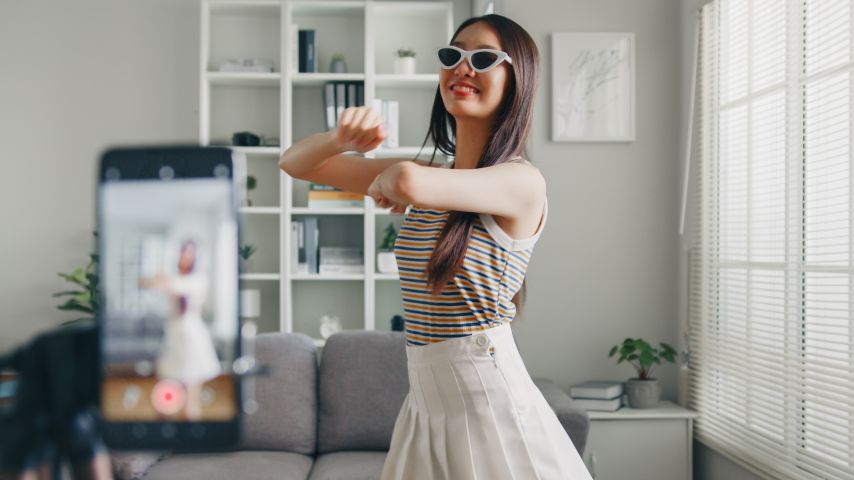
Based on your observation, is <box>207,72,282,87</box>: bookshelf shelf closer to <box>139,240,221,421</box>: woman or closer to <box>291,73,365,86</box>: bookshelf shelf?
<box>291,73,365,86</box>: bookshelf shelf

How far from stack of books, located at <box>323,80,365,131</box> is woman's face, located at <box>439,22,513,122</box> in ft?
9.78

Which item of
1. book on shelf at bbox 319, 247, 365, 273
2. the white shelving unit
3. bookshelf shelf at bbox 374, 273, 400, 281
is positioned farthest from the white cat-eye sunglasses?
the white shelving unit

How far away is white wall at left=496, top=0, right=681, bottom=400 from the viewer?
3426mm

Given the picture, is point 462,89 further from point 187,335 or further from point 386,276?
point 386,276

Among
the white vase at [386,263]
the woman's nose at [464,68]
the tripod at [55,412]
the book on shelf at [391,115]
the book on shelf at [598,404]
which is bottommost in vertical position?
the book on shelf at [598,404]

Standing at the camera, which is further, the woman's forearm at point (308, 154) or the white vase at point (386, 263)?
the white vase at point (386, 263)

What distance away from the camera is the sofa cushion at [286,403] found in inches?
116

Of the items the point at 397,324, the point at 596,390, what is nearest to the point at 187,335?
the point at 596,390

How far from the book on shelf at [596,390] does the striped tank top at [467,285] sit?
190 centimetres

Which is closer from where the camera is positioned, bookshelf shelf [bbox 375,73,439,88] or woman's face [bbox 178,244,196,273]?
woman's face [bbox 178,244,196,273]

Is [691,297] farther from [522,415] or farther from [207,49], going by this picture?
[207,49]

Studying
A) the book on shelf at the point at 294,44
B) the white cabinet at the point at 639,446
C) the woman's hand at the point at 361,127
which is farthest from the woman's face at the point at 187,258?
the book on shelf at the point at 294,44

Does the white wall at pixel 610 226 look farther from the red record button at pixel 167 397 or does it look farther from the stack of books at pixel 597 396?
the red record button at pixel 167 397

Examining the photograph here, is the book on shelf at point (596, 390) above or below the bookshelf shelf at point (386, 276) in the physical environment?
below
